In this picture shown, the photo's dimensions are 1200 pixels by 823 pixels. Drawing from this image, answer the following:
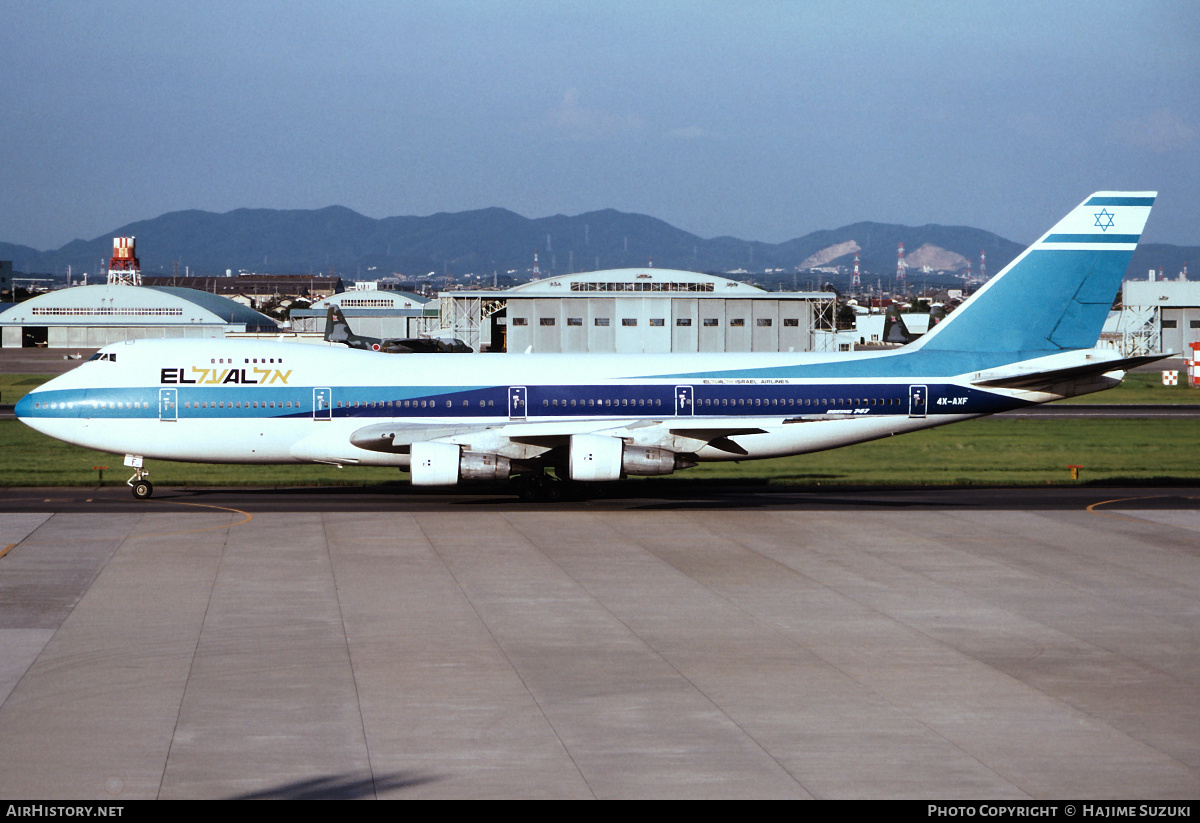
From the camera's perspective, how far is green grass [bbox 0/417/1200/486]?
147ft

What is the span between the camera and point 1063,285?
40219mm

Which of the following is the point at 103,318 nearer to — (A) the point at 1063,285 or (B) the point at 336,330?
(B) the point at 336,330

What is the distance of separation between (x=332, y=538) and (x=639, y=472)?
32.0ft

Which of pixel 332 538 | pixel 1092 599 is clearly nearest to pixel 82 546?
pixel 332 538

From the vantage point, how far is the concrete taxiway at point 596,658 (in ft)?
47.0

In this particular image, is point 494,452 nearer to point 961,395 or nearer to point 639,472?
point 639,472

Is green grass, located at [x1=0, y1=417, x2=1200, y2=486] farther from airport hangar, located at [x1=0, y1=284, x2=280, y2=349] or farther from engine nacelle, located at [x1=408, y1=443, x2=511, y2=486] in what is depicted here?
airport hangar, located at [x1=0, y1=284, x2=280, y2=349]

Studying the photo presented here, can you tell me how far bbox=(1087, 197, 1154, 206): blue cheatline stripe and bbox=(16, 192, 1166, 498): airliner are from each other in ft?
0.22

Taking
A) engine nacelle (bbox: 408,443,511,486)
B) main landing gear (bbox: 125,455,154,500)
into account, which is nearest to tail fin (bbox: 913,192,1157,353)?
engine nacelle (bbox: 408,443,511,486)

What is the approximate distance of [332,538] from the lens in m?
31.0

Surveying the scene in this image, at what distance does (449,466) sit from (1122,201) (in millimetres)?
24181

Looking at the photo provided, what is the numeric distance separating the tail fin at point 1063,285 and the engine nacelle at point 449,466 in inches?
641

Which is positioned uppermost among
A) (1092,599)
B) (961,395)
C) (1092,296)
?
(1092,296)

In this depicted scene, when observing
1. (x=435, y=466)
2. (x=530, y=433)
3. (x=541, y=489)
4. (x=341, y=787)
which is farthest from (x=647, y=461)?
(x=341, y=787)
